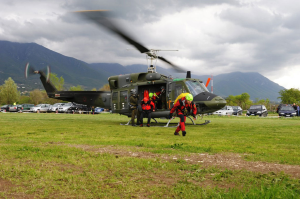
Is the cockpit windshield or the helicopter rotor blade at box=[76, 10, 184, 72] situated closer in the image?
the helicopter rotor blade at box=[76, 10, 184, 72]

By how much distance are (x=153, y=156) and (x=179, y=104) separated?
16.8 ft

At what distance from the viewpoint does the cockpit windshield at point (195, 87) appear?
47.6ft

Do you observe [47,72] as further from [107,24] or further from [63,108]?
[63,108]

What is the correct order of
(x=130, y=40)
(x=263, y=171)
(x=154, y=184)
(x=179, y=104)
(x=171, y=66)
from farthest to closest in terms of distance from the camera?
(x=171, y=66) → (x=130, y=40) → (x=179, y=104) → (x=263, y=171) → (x=154, y=184)

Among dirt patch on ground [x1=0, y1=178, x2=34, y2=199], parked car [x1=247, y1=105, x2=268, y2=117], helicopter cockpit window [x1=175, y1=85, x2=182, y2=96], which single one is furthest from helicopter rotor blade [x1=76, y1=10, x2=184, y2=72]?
parked car [x1=247, y1=105, x2=268, y2=117]

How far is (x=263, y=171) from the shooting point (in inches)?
169

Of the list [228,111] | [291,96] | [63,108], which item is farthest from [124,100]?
[291,96]

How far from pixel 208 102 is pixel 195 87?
130cm

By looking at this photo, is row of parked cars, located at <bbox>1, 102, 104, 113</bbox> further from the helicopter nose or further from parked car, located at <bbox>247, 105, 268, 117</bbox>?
the helicopter nose

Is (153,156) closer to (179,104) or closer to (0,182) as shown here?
(0,182)

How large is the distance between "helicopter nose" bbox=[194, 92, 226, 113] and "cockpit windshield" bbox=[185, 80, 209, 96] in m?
0.27

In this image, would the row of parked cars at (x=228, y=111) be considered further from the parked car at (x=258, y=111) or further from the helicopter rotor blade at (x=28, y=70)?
the helicopter rotor blade at (x=28, y=70)

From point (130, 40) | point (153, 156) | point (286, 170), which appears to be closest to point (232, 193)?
point (286, 170)

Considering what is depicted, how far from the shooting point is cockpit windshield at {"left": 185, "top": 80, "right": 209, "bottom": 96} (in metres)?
14.5
